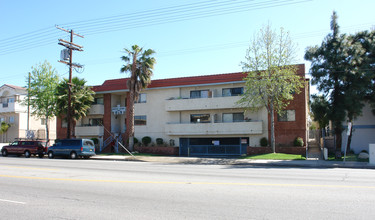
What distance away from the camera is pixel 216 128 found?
105 feet

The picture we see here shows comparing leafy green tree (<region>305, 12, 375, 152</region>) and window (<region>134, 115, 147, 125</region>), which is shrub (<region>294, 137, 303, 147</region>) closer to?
leafy green tree (<region>305, 12, 375, 152</region>)

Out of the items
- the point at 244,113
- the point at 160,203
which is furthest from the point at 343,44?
the point at 160,203

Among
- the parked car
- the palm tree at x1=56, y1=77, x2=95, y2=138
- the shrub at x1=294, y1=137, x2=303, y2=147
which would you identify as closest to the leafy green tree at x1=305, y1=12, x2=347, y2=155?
the shrub at x1=294, y1=137, x2=303, y2=147

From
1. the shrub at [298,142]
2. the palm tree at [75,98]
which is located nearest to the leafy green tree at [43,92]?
the palm tree at [75,98]

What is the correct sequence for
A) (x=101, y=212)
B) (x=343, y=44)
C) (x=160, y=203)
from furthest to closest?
(x=343, y=44) → (x=160, y=203) → (x=101, y=212)

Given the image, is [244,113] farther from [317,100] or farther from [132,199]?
[132,199]

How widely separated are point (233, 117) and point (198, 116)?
3.79 meters

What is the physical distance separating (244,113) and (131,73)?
12.1m

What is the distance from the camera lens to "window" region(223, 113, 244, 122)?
105ft

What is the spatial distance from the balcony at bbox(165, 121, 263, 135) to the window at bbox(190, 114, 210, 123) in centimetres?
115

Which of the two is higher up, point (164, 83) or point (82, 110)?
point (164, 83)

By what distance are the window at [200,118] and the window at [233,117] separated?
6.00 feet

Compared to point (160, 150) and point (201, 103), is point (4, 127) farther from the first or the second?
point (201, 103)

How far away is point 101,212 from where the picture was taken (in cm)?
722
